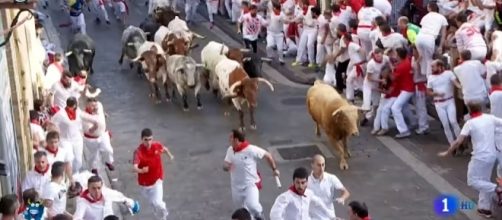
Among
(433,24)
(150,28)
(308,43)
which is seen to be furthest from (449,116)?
(150,28)

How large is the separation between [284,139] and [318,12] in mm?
4937

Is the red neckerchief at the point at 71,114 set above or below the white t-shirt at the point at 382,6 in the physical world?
below

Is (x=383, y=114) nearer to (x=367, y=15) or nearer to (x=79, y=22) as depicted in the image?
(x=367, y=15)

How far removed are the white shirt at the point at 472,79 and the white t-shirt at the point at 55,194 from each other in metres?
6.75

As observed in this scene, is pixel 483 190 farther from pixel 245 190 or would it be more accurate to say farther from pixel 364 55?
pixel 364 55

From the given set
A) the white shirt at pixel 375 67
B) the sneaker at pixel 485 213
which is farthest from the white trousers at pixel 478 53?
the sneaker at pixel 485 213

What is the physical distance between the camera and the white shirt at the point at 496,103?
13.5m

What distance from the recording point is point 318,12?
69.1 ft

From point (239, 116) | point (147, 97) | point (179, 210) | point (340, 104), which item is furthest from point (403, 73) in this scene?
point (147, 97)

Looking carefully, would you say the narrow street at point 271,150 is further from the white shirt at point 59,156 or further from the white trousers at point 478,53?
the white trousers at point 478,53

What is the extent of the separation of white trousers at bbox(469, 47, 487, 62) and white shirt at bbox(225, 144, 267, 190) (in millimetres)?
4983

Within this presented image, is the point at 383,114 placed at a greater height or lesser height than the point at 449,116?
lesser

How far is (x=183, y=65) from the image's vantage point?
18.9 metres

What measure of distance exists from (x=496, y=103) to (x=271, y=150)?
4357mm
